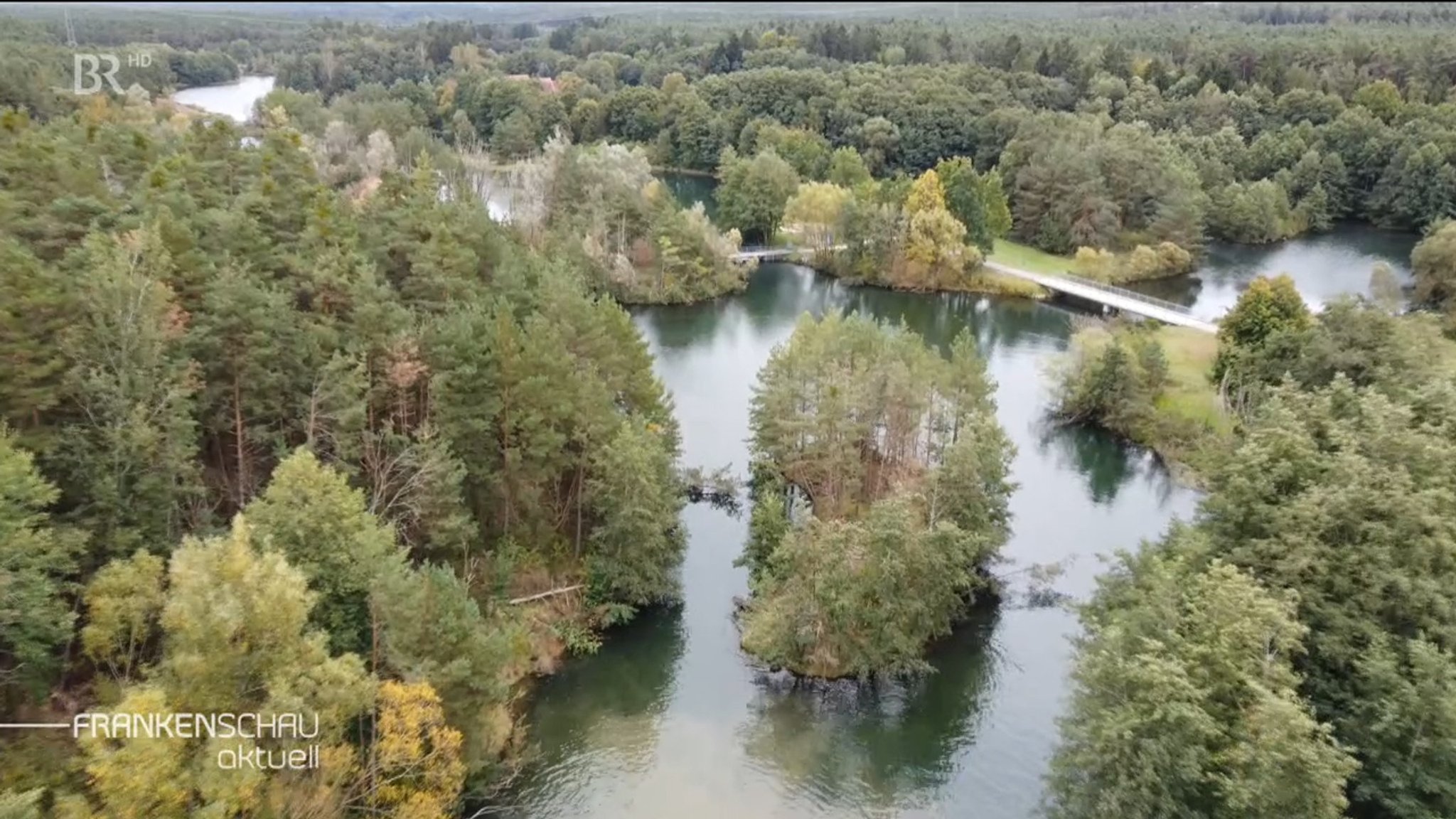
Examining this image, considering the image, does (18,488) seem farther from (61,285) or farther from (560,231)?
(560,231)

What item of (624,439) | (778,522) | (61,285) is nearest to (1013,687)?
(778,522)

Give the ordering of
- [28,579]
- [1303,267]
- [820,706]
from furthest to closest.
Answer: [1303,267] → [820,706] → [28,579]

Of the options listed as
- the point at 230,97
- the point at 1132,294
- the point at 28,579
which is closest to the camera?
the point at 28,579

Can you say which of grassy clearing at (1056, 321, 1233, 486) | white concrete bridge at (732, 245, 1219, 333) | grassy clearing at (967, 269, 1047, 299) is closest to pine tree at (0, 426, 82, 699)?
grassy clearing at (1056, 321, 1233, 486)

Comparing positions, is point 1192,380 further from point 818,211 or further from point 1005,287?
point 818,211

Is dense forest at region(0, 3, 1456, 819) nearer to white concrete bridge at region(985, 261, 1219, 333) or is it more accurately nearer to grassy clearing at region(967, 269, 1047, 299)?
white concrete bridge at region(985, 261, 1219, 333)

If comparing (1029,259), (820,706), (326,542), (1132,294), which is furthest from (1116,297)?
(326,542)
